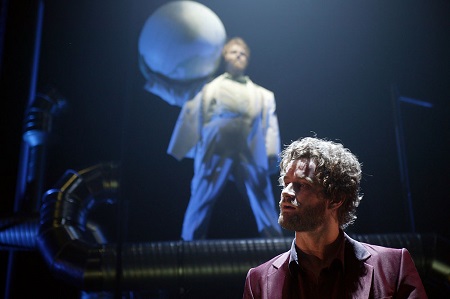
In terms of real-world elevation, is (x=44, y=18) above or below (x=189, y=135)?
above

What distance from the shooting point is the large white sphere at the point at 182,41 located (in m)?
6.30

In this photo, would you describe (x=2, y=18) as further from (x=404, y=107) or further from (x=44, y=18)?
(x=404, y=107)

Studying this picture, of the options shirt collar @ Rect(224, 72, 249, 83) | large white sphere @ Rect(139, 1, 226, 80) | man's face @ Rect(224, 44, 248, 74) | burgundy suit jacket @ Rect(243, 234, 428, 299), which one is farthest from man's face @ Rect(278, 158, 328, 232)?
man's face @ Rect(224, 44, 248, 74)

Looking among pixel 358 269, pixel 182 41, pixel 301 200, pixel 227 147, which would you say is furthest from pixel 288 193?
pixel 182 41

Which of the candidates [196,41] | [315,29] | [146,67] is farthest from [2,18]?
[315,29]

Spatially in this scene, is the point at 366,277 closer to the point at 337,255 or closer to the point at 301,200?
the point at 337,255

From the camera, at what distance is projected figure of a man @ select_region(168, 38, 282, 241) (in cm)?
610

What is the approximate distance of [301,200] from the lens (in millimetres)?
1874

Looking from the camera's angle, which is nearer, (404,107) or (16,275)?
(16,275)

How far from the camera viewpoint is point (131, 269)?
5012 millimetres

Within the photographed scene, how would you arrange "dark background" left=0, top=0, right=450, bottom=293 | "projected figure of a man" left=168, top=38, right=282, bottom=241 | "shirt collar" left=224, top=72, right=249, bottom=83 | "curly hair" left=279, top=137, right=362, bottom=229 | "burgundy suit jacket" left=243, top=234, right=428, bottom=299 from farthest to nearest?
"shirt collar" left=224, top=72, right=249, bottom=83, "dark background" left=0, top=0, right=450, bottom=293, "projected figure of a man" left=168, top=38, right=282, bottom=241, "curly hair" left=279, top=137, right=362, bottom=229, "burgundy suit jacket" left=243, top=234, right=428, bottom=299

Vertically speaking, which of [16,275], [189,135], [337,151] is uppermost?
[337,151]

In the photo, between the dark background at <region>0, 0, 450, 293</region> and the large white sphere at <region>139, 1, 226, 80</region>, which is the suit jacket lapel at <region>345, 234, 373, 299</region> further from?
the large white sphere at <region>139, 1, 226, 80</region>

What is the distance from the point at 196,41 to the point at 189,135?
1210mm
